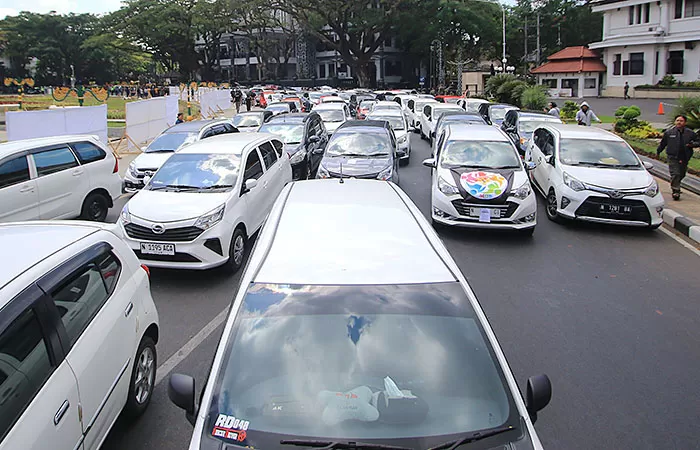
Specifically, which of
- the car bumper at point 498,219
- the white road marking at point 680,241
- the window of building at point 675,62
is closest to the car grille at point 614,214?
the white road marking at point 680,241

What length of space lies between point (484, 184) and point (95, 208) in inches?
285

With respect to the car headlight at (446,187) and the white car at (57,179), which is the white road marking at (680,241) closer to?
the car headlight at (446,187)

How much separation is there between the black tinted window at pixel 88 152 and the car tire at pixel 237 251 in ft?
13.4

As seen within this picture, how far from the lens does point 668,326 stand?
6.36m

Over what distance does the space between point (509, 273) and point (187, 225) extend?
177 inches

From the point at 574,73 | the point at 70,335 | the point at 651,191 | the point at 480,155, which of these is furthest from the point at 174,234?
the point at 574,73

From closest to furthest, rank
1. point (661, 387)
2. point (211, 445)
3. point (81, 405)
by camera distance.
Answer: point (211, 445)
point (81, 405)
point (661, 387)

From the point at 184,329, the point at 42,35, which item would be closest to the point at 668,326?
the point at 184,329

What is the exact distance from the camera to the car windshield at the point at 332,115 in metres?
22.7

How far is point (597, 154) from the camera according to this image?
11.1 m

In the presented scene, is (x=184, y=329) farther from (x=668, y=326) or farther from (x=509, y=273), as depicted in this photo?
(x=668, y=326)

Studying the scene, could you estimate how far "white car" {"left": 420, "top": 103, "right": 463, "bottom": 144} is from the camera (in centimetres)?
2283

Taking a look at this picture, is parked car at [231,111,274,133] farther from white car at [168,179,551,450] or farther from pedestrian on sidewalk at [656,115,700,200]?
white car at [168,179,551,450]

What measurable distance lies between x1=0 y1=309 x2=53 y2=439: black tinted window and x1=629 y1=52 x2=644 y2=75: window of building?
2204 inches
